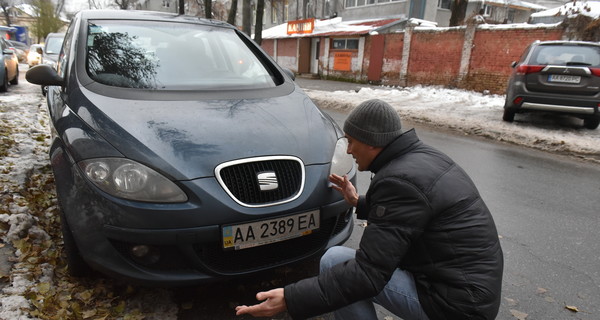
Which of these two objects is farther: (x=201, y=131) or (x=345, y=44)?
(x=345, y=44)

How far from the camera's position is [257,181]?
2.04 m

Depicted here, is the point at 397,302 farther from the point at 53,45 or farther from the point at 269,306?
the point at 53,45

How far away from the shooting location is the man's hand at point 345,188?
2.17 m

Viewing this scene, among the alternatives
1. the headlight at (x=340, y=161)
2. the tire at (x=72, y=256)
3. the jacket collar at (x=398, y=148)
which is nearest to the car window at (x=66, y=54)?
the tire at (x=72, y=256)

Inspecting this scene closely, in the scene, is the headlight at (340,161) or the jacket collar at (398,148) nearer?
the jacket collar at (398,148)

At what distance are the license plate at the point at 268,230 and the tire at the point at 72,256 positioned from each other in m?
0.92

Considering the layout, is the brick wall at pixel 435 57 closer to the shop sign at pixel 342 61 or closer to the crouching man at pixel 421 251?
the shop sign at pixel 342 61

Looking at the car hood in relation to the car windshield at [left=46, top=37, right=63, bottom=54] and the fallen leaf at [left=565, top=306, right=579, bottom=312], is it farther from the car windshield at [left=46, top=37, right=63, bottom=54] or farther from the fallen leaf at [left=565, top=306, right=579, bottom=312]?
the car windshield at [left=46, top=37, right=63, bottom=54]

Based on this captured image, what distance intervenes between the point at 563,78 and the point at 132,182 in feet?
26.9

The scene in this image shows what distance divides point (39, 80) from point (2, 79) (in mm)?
8975

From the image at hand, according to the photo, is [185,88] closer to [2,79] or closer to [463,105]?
[2,79]

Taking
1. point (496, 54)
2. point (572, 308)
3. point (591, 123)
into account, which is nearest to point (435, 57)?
point (496, 54)

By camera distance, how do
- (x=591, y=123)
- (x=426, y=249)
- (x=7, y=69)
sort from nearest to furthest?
1. (x=426, y=249)
2. (x=591, y=123)
3. (x=7, y=69)

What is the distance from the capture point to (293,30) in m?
26.8
